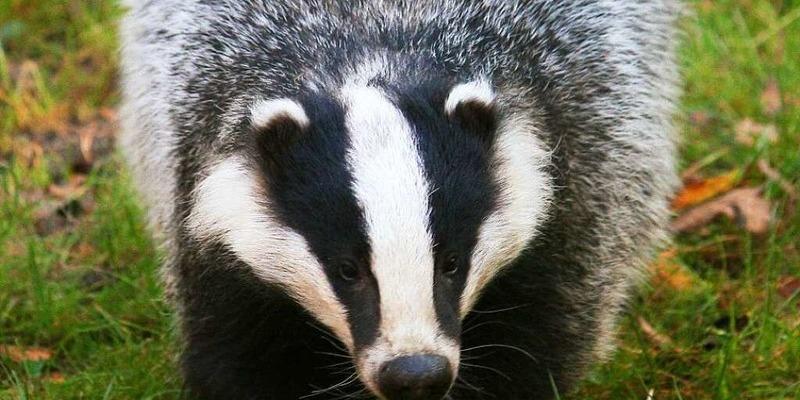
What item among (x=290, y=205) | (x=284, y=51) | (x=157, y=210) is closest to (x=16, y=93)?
(x=157, y=210)

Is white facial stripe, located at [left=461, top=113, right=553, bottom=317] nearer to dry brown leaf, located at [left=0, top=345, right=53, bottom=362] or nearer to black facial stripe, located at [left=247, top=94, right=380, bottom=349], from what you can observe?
black facial stripe, located at [left=247, top=94, right=380, bottom=349]

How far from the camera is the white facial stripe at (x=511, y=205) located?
366 centimetres

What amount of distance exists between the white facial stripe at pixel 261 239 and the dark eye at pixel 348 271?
6 centimetres

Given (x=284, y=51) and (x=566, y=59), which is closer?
(x=284, y=51)

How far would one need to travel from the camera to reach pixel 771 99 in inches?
256

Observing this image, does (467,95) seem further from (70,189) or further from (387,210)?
(70,189)

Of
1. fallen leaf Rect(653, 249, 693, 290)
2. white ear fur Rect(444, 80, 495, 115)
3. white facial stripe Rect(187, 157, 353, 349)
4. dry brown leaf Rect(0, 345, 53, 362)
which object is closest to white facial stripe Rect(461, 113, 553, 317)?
white ear fur Rect(444, 80, 495, 115)

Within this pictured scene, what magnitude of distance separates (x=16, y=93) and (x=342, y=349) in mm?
3273

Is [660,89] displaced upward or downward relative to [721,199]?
upward

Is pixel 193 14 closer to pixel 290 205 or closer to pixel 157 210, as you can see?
A: pixel 157 210

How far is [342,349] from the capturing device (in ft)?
13.2

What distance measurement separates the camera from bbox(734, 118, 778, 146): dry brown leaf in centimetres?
616

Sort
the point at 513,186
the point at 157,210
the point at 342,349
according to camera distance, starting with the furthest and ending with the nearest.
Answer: the point at 157,210 < the point at 342,349 < the point at 513,186

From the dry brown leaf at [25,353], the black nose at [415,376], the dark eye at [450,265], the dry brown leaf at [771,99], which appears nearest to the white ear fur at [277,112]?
the dark eye at [450,265]
